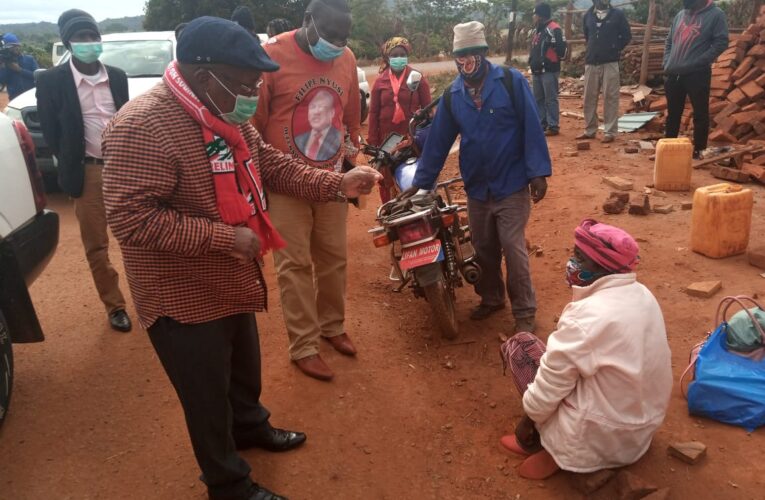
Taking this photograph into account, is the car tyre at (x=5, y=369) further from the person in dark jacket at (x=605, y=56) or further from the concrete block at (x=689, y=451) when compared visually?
the person in dark jacket at (x=605, y=56)

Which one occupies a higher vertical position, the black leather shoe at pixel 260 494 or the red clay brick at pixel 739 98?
the red clay brick at pixel 739 98

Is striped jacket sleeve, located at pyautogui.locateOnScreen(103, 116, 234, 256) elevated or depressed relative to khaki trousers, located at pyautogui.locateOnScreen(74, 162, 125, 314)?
elevated

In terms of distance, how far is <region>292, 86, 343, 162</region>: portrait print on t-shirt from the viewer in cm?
372

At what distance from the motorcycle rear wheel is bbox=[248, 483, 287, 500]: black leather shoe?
180 cm

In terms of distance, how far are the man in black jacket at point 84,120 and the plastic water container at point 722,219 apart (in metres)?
4.78

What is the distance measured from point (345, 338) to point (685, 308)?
250cm

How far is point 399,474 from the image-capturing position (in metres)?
3.12

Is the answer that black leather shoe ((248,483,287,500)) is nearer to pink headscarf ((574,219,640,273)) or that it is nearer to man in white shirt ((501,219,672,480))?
man in white shirt ((501,219,672,480))

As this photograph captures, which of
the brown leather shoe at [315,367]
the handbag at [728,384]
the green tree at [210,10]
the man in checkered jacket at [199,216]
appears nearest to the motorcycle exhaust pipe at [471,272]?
the brown leather shoe at [315,367]

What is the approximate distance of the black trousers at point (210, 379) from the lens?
8.07 ft

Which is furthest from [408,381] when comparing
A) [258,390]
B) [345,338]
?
[258,390]

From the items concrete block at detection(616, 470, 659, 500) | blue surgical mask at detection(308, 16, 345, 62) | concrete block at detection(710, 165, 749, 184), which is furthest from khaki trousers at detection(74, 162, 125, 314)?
concrete block at detection(710, 165, 749, 184)

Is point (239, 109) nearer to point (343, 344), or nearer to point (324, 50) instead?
point (324, 50)

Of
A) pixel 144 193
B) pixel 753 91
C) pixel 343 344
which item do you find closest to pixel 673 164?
pixel 753 91
